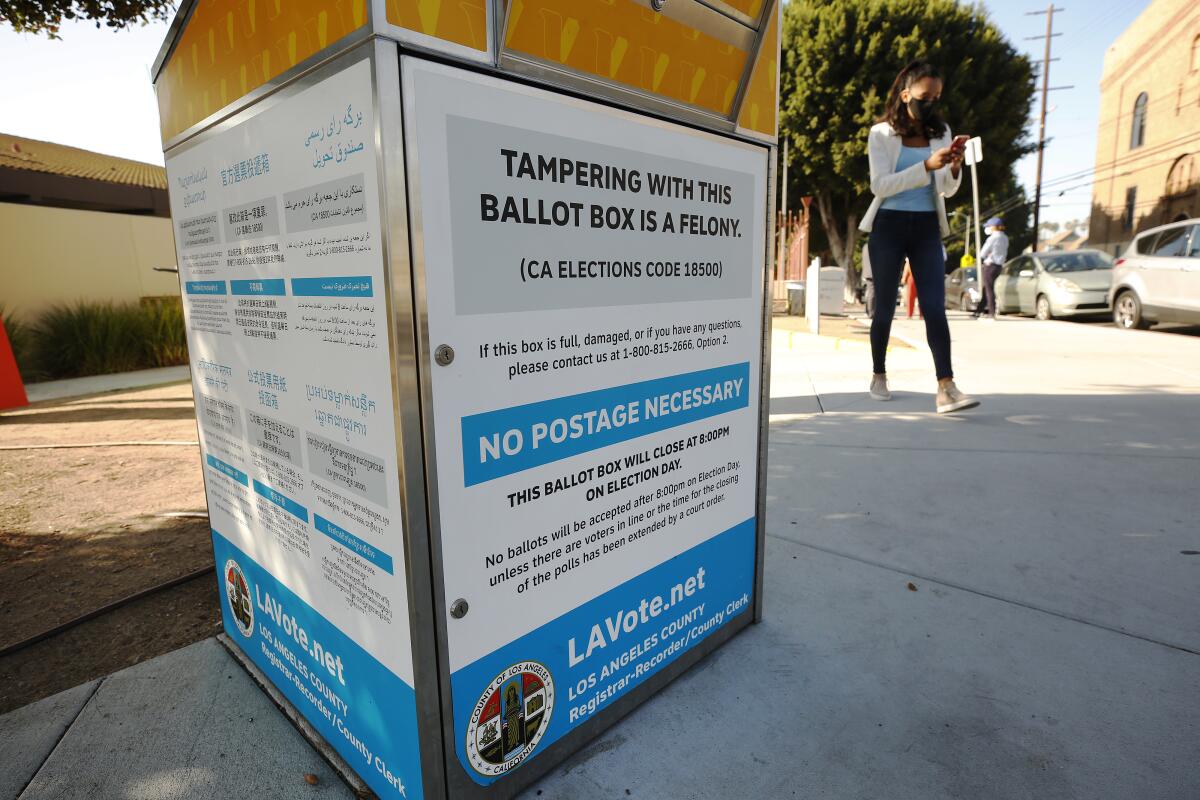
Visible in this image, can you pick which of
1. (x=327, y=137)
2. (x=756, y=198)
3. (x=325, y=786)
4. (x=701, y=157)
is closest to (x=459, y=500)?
(x=327, y=137)

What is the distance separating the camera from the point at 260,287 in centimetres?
155

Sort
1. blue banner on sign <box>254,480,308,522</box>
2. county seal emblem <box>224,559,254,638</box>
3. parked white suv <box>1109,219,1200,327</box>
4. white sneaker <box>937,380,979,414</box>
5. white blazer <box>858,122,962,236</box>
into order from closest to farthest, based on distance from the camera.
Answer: blue banner on sign <box>254,480,308,522</box>
county seal emblem <box>224,559,254,638</box>
white blazer <box>858,122,962,236</box>
white sneaker <box>937,380,979,414</box>
parked white suv <box>1109,219,1200,327</box>

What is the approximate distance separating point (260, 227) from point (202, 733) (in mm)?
1349

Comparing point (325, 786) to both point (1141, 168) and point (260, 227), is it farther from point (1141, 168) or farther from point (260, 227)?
point (1141, 168)

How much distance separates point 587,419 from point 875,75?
22679 mm

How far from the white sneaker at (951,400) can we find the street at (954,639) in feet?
1.37

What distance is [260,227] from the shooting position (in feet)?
4.91

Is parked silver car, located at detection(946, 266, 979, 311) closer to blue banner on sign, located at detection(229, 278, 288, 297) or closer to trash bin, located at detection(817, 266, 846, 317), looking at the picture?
trash bin, located at detection(817, 266, 846, 317)

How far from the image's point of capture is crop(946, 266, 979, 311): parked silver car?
1539cm

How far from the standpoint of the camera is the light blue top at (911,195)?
436 cm

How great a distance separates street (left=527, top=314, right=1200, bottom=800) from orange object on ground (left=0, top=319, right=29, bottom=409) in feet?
25.5

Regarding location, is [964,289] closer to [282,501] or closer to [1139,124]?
[282,501]

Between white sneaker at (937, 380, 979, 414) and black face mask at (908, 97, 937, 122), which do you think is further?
white sneaker at (937, 380, 979, 414)

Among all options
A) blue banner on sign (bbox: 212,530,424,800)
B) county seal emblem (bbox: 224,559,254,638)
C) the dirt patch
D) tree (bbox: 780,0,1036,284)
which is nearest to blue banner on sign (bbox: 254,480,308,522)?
blue banner on sign (bbox: 212,530,424,800)
